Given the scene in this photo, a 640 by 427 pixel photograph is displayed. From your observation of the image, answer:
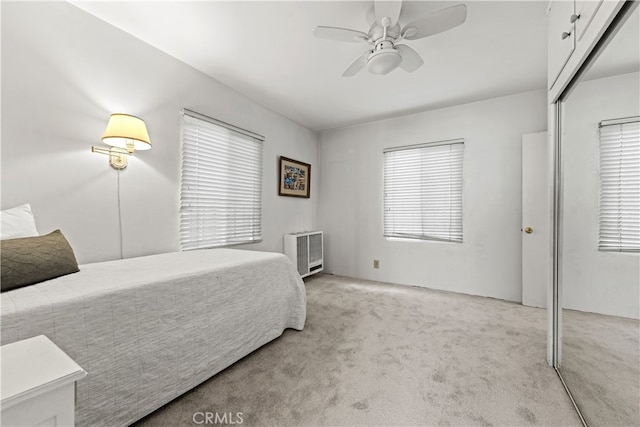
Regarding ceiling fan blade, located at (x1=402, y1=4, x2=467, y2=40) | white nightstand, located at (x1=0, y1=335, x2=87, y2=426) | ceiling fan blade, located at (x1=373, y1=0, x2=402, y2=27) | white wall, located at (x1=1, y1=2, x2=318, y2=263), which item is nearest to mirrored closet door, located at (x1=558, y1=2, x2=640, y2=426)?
ceiling fan blade, located at (x1=402, y1=4, x2=467, y2=40)

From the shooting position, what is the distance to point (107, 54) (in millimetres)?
1899

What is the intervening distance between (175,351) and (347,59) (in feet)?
8.25

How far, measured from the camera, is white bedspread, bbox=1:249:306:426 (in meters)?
1.02

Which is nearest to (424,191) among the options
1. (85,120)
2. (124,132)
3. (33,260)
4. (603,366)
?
(603,366)

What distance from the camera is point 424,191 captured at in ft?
11.7

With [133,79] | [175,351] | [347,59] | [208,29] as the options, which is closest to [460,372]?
[175,351]

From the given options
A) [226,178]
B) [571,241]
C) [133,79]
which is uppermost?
[133,79]

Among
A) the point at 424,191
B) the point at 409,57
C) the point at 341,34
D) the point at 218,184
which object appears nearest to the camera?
A: the point at 341,34

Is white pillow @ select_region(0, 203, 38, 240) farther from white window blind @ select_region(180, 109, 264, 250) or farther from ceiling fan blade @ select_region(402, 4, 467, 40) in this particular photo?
ceiling fan blade @ select_region(402, 4, 467, 40)

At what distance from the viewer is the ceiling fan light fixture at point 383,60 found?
177 centimetres

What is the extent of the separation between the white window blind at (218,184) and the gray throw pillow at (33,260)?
1.03 metres

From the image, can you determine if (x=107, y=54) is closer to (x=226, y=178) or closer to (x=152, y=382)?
(x=226, y=178)

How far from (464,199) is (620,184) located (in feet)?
7.02

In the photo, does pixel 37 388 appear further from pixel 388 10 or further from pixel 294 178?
pixel 294 178
